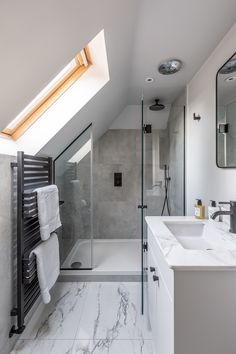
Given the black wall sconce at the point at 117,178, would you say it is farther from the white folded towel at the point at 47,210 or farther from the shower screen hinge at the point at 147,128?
the white folded towel at the point at 47,210

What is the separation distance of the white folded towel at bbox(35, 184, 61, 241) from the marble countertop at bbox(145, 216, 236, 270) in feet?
2.77

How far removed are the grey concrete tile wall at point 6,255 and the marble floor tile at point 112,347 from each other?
1.63 ft

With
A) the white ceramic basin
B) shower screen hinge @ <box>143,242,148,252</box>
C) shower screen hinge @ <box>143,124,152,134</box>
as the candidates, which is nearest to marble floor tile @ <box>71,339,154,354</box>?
shower screen hinge @ <box>143,242,148,252</box>

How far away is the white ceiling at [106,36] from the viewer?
82cm

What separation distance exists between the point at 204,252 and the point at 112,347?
1.13 meters

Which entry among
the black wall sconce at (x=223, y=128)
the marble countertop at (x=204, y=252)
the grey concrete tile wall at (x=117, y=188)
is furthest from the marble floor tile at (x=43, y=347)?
the black wall sconce at (x=223, y=128)

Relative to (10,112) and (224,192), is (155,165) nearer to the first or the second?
(224,192)

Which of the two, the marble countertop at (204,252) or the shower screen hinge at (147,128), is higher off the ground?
the shower screen hinge at (147,128)

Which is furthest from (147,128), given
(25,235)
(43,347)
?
(43,347)

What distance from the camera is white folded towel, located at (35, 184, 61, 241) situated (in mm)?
1520

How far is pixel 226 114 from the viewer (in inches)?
58.6

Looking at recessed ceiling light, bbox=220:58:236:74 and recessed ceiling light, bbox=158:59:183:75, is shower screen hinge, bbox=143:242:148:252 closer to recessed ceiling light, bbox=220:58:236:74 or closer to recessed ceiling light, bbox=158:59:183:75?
recessed ceiling light, bbox=220:58:236:74

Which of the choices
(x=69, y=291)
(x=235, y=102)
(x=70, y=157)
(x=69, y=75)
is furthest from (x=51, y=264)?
(x=235, y=102)

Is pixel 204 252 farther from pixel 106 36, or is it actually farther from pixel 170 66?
pixel 170 66
